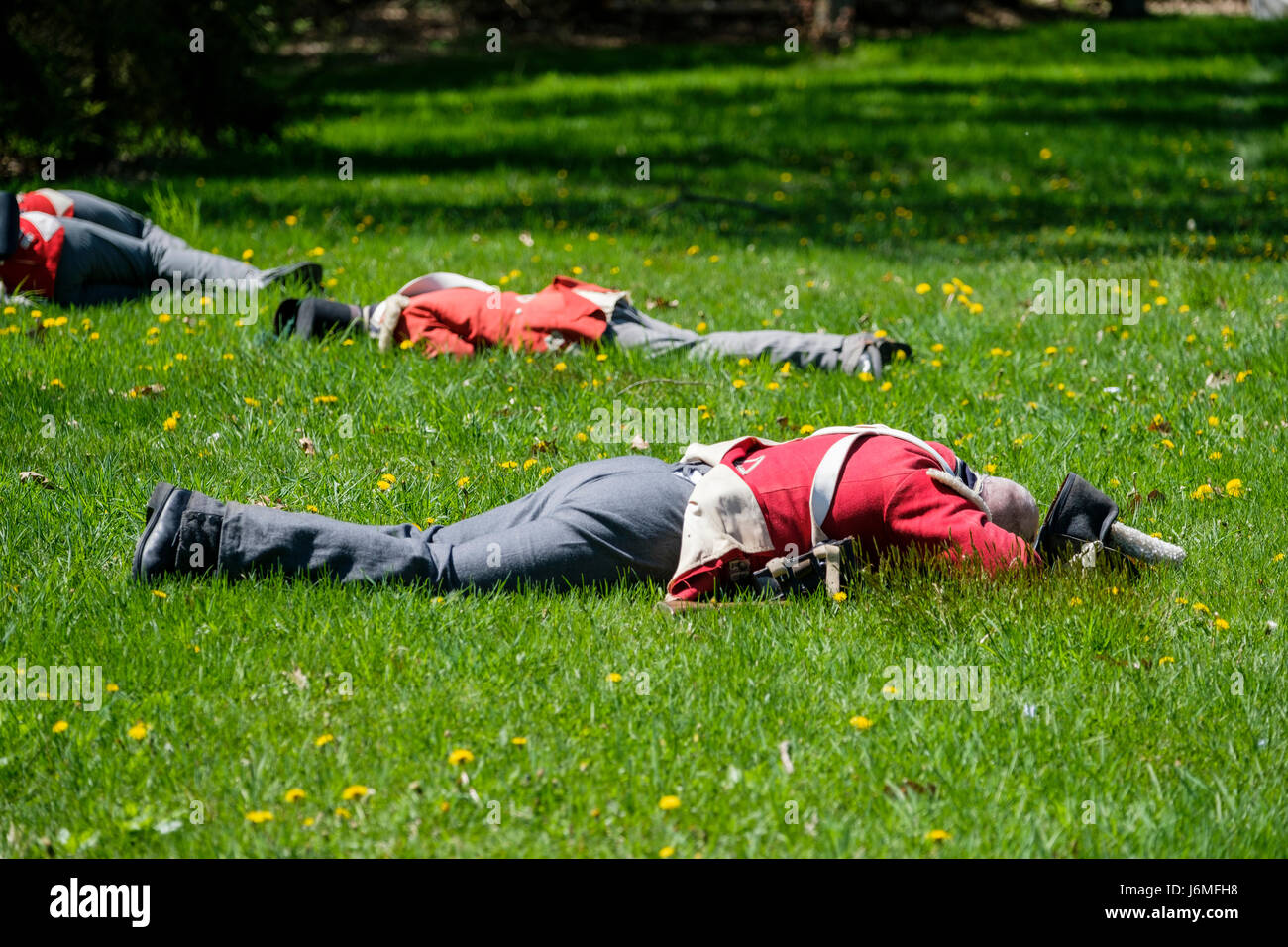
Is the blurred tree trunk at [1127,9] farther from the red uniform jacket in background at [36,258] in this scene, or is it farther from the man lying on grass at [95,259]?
the red uniform jacket in background at [36,258]

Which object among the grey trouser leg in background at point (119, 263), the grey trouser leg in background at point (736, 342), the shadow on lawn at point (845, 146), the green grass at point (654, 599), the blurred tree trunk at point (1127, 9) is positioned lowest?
the green grass at point (654, 599)

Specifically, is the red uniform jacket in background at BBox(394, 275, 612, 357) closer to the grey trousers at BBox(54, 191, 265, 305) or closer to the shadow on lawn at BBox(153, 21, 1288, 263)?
the grey trousers at BBox(54, 191, 265, 305)

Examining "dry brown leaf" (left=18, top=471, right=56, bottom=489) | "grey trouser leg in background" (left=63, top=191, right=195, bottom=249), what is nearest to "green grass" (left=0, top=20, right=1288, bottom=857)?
"dry brown leaf" (left=18, top=471, right=56, bottom=489)

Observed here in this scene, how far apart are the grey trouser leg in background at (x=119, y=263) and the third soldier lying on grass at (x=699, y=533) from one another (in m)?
3.37

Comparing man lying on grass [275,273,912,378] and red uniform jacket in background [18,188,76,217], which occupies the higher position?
red uniform jacket in background [18,188,76,217]

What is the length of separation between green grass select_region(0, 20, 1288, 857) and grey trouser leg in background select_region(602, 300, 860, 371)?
147mm

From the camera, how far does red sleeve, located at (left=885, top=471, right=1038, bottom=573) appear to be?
344cm

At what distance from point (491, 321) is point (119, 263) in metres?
2.28

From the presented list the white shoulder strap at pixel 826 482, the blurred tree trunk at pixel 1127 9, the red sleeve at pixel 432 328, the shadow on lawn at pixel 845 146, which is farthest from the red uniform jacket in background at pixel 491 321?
the blurred tree trunk at pixel 1127 9

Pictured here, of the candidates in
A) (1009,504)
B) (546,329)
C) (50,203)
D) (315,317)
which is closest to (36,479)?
(315,317)

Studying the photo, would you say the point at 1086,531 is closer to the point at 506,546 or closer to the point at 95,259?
the point at 506,546

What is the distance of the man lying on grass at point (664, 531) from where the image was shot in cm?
344

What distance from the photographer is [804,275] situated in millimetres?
7637

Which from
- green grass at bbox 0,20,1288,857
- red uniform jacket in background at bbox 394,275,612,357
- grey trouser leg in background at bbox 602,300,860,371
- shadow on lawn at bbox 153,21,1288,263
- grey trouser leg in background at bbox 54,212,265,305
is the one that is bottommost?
green grass at bbox 0,20,1288,857
